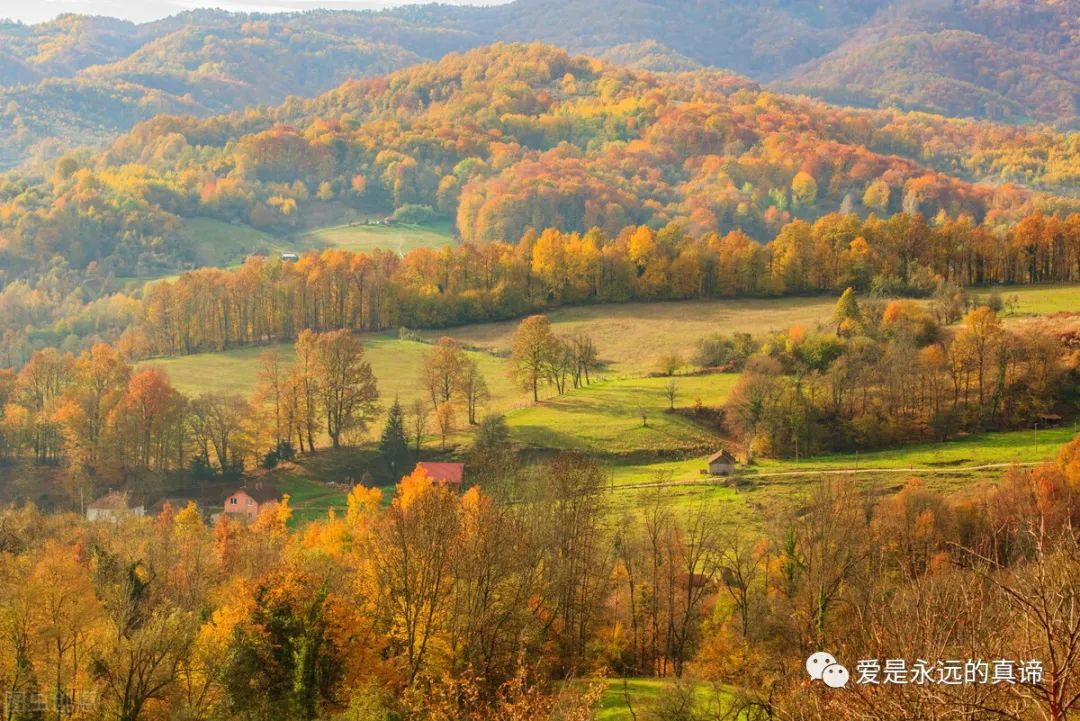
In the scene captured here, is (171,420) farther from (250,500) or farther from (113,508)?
(250,500)

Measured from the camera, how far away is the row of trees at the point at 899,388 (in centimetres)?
6456

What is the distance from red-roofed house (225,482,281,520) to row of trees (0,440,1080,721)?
652 centimetres

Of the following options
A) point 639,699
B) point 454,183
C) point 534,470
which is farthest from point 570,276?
point 454,183

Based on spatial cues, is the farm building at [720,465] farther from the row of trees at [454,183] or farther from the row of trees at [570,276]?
the row of trees at [454,183]

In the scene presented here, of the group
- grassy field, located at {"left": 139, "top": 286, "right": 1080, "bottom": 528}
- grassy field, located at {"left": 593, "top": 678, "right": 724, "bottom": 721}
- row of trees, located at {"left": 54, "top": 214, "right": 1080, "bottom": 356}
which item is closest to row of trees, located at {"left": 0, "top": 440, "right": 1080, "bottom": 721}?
grassy field, located at {"left": 593, "top": 678, "right": 724, "bottom": 721}

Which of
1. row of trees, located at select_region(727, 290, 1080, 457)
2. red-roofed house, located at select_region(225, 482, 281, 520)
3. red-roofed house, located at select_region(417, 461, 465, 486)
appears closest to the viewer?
red-roofed house, located at select_region(417, 461, 465, 486)

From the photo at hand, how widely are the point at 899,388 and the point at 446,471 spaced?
27567mm

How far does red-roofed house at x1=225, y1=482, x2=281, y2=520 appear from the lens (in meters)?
60.2

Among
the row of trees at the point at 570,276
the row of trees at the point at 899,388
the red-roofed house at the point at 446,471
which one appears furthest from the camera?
the row of trees at the point at 570,276

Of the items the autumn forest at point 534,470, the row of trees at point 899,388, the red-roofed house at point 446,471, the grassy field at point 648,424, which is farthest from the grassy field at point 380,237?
the red-roofed house at point 446,471

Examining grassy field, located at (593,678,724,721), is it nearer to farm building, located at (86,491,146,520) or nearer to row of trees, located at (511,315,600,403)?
farm building, located at (86,491,146,520)

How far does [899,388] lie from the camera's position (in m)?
67.5

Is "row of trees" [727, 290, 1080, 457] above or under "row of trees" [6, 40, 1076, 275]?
under

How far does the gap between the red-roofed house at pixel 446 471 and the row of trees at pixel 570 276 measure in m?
36.8
